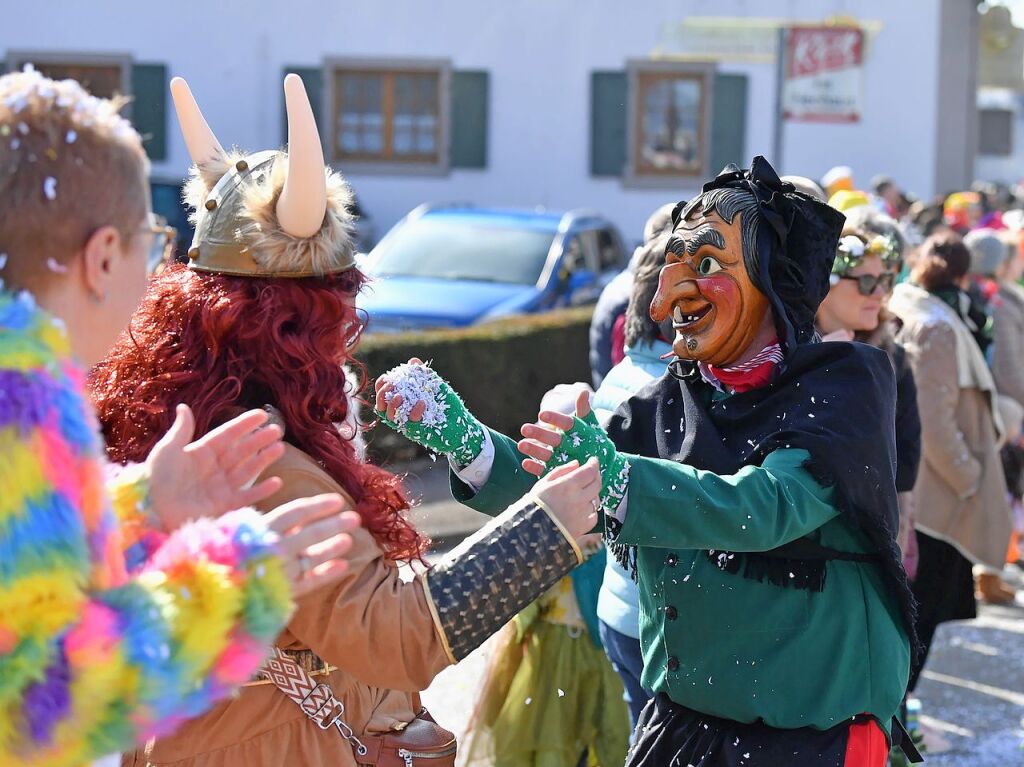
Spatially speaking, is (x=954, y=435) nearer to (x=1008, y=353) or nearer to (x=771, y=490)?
(x=1008, y=353)

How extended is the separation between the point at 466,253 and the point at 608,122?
939 cm

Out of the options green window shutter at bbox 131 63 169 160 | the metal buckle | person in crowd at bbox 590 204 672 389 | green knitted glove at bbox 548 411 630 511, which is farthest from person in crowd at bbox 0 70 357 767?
green window shutter at bbox 131 63 169 160

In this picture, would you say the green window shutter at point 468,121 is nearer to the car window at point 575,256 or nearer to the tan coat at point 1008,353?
the car window at point 575,256

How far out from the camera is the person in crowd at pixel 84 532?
59.4 inches

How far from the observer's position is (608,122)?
20.2m

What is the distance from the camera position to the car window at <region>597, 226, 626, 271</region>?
1255cm

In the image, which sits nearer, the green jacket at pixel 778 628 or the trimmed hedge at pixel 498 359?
the green jacket at pixel 778 628

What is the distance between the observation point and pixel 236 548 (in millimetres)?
1634

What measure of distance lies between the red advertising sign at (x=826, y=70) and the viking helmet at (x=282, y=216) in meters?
14.7

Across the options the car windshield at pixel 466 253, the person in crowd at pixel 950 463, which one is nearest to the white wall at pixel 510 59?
the car windshield at pixel 466 253

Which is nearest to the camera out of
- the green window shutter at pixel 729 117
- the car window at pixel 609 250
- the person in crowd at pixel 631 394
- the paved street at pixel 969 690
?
the person in crowd at pixel 631 394

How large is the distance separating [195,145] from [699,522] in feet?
3.67

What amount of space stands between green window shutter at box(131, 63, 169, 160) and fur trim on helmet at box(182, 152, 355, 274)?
713 inches

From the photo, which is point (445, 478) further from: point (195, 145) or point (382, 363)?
point (195, 145)
